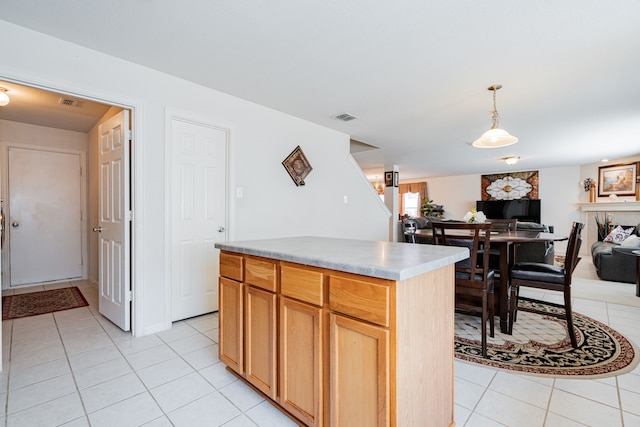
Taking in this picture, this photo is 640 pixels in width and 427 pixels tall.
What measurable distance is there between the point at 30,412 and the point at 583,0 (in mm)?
3883

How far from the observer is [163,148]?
2.70 meters

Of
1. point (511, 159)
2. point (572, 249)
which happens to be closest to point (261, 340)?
point (572, 249)

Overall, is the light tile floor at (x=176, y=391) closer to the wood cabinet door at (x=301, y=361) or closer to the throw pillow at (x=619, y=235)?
the wood cabinet door at (x=301, y=361)

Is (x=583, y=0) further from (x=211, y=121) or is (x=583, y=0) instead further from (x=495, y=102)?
(x=211, y=121)

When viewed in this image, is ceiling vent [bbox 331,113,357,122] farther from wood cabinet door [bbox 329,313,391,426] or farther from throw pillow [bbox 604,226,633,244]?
throw pillow [bbox 604,226,633,244]

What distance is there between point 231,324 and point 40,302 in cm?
317

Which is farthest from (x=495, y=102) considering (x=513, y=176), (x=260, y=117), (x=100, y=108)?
(x=513, y=176)

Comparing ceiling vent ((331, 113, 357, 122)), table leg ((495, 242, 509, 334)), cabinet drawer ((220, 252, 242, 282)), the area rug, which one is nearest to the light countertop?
cabinet drawer ((220, 252, 242, 282))

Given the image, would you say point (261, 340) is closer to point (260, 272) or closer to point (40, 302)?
point (260, 272)

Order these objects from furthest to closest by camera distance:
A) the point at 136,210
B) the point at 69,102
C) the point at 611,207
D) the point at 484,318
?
the point at 611,207
the point at 69,102
the point at 136,210
the point at 484,318

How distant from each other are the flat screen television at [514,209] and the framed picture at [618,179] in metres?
1.43

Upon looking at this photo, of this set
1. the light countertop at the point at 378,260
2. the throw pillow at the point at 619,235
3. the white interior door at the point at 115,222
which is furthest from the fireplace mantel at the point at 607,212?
the white interior door at the point at 115,222

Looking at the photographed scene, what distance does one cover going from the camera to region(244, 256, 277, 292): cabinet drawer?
5.09 feet

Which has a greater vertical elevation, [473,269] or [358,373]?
[473,269]
